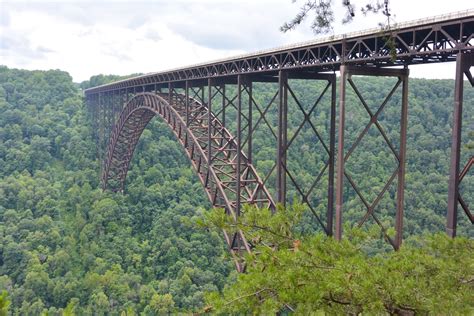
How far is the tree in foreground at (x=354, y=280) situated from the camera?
515 centimetres

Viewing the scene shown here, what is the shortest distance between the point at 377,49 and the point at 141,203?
120ft

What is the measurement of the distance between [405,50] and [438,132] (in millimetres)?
48850

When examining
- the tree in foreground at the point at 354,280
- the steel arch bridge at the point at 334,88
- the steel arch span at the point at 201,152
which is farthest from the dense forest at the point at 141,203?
the tree in foreground at the point at 354,280

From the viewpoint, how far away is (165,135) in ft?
180

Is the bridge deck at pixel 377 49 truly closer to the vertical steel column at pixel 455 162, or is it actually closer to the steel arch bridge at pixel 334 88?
the steel arch bridge at pixel 334 88

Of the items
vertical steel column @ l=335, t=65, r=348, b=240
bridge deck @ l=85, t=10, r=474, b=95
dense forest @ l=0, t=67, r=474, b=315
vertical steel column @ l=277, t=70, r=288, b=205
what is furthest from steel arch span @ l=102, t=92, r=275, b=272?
dense forest @ l=0, t=67, r=474, b=315

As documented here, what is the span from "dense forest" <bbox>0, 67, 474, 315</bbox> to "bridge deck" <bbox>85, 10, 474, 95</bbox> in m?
14.9

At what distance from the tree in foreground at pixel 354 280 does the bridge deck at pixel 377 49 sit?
2.62 metres

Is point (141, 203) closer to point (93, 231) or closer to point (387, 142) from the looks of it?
point (93, 231)

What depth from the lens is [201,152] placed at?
62.5 ft

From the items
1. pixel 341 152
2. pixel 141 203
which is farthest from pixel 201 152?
pixel 141 203

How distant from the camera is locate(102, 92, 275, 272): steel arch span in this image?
16797mm

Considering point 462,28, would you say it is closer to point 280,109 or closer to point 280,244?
point 280,244

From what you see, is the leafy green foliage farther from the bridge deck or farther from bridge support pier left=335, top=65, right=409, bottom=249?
bridge support pier left=335, top=65, right=409, bottom=249
